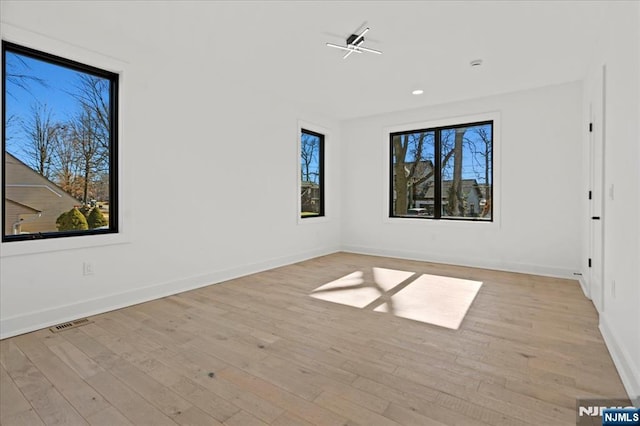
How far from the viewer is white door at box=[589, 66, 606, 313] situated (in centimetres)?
287

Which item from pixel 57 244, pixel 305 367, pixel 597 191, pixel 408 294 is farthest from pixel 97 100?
pixel 597 191

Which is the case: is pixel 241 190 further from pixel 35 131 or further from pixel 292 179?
pixel 35 131

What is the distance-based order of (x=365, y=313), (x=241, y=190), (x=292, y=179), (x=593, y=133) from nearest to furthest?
1. (x=365, y=313)
2. (x=593, y=133)
3. (x=241, y=190)
4. (x=292, y=179)

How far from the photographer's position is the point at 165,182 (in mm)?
3705

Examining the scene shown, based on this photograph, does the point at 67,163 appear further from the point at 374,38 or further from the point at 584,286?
the point at 584,286

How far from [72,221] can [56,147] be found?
67 cm

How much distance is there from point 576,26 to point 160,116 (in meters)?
4.10

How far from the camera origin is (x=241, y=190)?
4.61 metres

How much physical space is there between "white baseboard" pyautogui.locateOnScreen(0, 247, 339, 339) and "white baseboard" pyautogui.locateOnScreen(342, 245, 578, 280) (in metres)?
2.25

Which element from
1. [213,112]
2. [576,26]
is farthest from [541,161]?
[213,112]

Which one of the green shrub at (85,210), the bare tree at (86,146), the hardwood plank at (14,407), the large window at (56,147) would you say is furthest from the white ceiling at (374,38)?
the hardwood plank at (14,407)

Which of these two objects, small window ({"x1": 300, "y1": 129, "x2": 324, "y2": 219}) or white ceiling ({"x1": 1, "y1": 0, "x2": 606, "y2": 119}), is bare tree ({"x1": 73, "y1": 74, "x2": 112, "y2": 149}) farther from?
small window ({"x1": 300, "y1": 129, "x2": 324, "y2": 219})

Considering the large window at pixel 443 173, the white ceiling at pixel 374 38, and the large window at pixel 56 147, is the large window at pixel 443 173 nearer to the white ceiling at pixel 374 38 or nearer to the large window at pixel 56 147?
the white ceiling at pixel 374 38

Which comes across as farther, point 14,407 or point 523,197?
point 523,197
